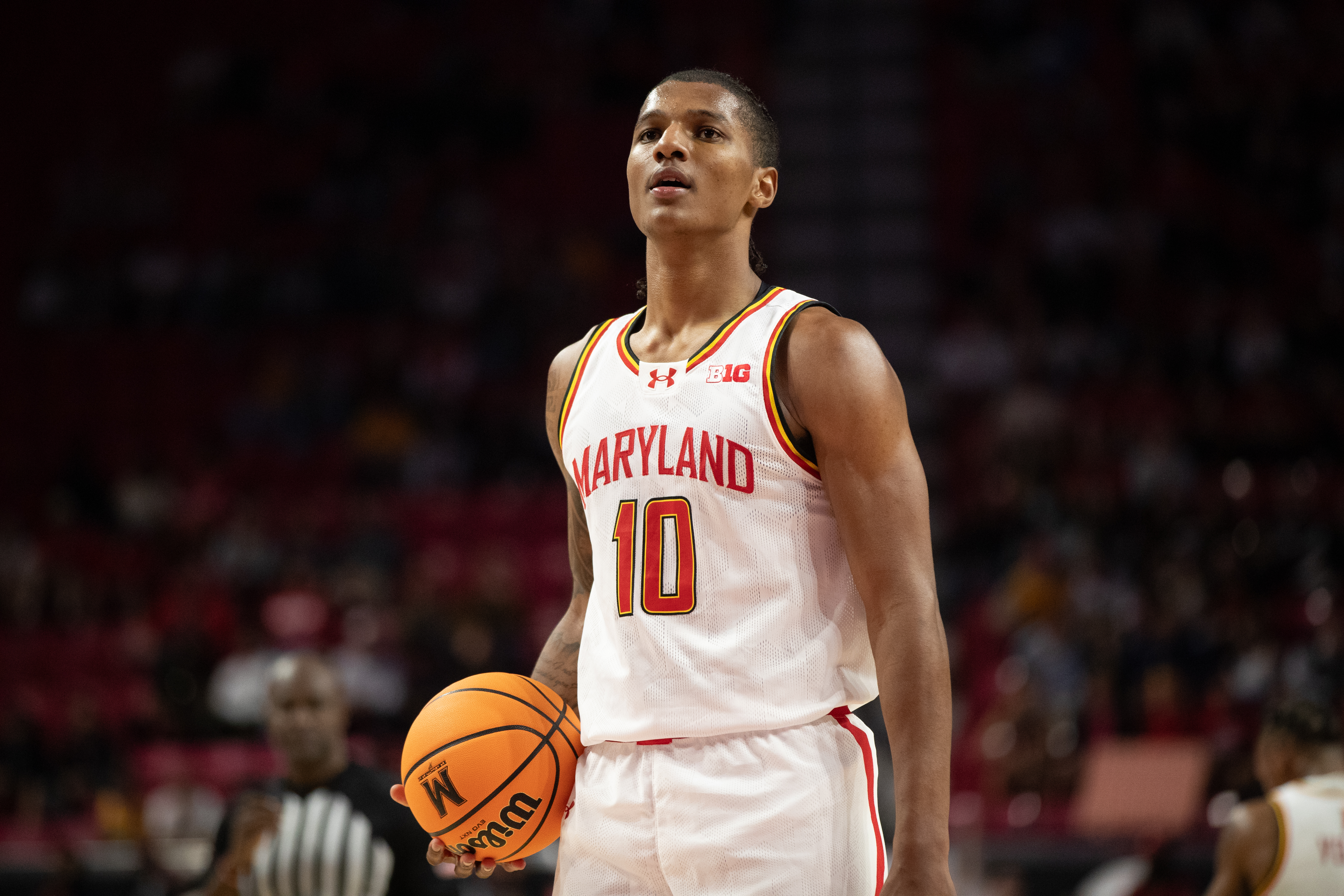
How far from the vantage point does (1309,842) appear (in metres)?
4.87

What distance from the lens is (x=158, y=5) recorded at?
62.9ft

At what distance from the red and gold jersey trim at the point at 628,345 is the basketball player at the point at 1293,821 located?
9.84 feet

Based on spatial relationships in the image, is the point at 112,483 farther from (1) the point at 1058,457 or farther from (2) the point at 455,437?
(1) the point at 1058,457

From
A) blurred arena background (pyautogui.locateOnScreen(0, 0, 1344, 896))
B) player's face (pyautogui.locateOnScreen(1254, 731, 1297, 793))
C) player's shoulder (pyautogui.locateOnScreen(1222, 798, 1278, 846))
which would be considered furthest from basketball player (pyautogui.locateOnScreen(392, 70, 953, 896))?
blurred arena background (pyautogui.locateOnScreen(0, 0, 1344, 896))

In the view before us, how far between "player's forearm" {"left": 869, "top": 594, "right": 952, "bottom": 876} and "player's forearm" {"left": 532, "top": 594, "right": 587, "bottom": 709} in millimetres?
773

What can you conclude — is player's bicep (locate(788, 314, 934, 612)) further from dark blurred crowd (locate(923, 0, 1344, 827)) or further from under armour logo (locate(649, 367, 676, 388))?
dark blurred crowd (locate(923, 0, 1344, 827))

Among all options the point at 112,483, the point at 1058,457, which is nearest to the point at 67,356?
the point at 112,483

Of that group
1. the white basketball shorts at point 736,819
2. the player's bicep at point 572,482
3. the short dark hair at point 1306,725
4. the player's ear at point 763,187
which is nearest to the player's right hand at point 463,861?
the white basketball shorts at point 736,819

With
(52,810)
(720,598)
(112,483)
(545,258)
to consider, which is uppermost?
(545,258)

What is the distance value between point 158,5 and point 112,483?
7.22 metres

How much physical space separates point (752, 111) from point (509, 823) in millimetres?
1478

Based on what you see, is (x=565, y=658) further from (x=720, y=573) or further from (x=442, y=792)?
(x=720, y=573)

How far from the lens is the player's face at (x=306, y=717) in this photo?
5234 millimetres

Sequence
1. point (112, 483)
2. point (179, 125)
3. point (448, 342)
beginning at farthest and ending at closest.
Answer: point (179, 125)
point (448, 342)
point (112, 483)
